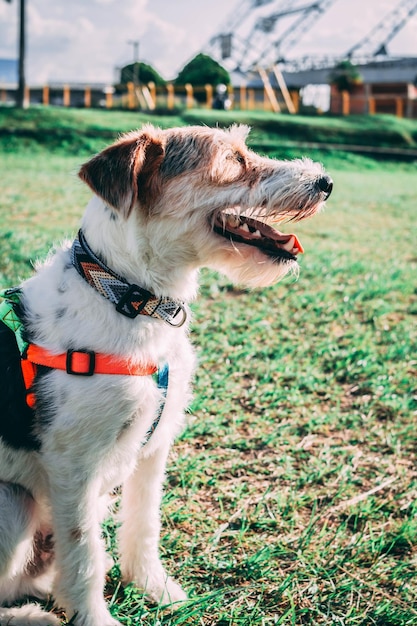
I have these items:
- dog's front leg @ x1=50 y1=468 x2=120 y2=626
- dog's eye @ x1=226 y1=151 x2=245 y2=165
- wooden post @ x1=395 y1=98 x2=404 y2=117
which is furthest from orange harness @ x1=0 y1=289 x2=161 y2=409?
wooden post @ x1=395 y1=98 x2=404 y2=117

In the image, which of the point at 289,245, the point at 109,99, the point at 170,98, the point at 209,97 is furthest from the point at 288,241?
the point at 109,99

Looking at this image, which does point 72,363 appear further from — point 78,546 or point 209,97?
point 209,97

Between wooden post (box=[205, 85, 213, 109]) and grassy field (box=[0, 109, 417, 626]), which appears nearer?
grassy field (box=[0, 109, 417, 626])

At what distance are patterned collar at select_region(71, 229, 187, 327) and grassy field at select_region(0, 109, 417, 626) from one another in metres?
0.37

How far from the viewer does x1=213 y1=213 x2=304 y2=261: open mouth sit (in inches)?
108

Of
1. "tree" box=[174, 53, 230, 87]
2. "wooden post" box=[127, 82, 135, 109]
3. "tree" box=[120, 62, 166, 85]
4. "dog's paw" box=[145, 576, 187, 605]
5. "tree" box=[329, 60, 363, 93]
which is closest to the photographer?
"dog's paw" box=[145, 576, 187, 605]

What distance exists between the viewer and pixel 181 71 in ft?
134

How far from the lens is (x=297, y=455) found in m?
3.81

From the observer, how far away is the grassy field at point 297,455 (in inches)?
109

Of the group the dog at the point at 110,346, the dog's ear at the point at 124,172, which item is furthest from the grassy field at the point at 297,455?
the dog at the point at 110,346

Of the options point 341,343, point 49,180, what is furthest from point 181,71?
point 341,343

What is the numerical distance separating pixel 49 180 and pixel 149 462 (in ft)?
35.4

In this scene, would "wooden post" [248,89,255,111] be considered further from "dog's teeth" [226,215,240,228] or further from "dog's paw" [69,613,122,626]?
"dog's paw" [69,613,122,626]

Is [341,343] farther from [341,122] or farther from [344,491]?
[341,122]
